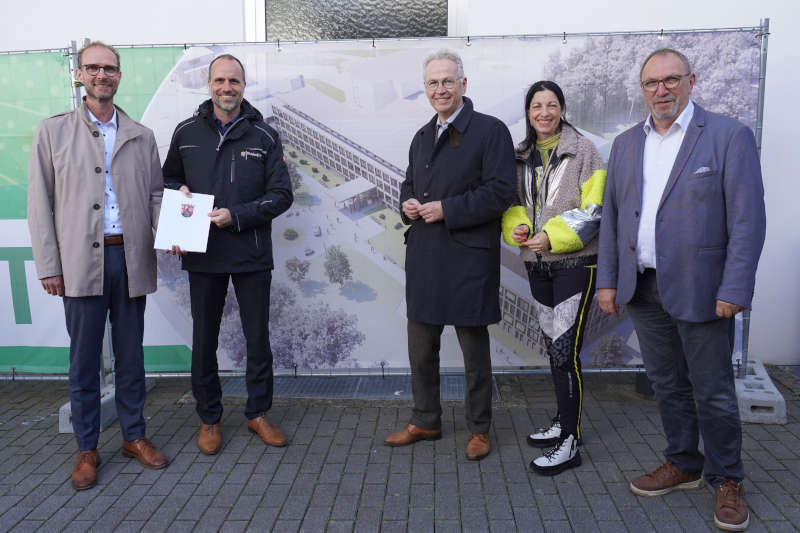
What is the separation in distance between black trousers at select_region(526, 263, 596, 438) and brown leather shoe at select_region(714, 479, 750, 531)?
0.73 meters

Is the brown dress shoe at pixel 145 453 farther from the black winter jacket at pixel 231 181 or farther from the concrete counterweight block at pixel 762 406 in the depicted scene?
the concrete counterweight block at pixel 762 406

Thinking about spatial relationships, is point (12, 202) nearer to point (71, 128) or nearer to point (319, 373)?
point (71, 128)

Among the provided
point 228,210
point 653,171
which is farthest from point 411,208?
point 653,171

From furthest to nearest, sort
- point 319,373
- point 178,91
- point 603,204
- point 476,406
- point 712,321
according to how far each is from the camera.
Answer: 1. point 319,373
2. point 178,91
3. point 476,406
4. point 603,204
5. point 712,321

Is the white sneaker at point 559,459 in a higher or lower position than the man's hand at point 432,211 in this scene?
lower

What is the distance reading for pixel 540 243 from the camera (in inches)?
121

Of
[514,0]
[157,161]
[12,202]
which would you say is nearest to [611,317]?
[514,0]

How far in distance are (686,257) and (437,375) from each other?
1554 mm

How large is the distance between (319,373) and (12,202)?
2.48 m

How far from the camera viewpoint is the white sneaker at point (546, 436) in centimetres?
354

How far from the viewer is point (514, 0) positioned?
481 cm

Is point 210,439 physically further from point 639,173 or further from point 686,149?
point 686,149

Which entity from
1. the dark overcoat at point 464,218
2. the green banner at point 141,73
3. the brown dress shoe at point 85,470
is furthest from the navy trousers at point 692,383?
the green banner at point 141,73

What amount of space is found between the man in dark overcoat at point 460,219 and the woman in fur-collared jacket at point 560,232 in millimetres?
153
